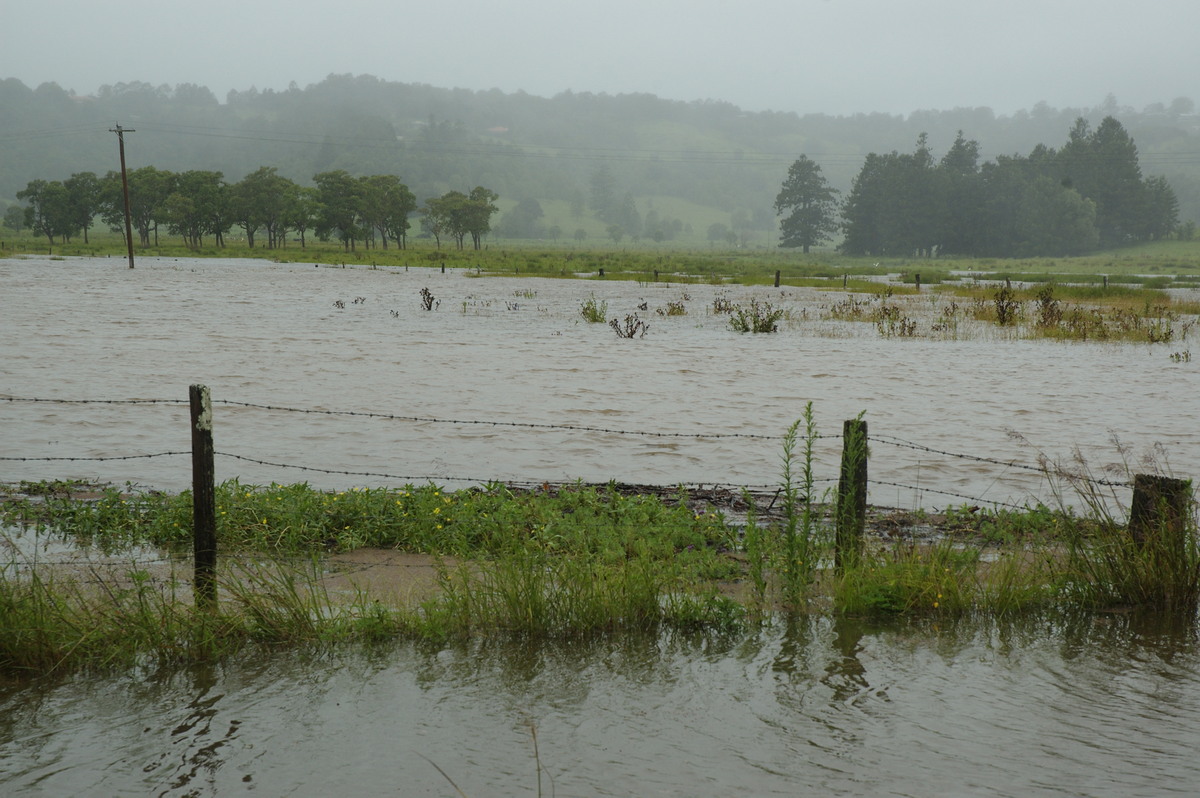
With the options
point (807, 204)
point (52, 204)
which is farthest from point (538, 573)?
point (807, 204)

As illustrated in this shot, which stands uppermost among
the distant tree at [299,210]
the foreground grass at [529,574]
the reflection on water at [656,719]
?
the distant tree at [299,210]

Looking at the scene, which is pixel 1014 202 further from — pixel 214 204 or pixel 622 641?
pixel 622 641

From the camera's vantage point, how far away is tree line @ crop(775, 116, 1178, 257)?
119 m

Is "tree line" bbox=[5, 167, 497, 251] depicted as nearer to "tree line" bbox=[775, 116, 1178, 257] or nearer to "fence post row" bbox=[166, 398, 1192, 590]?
"tree line" bbox=[775, 116, 1178, 257]

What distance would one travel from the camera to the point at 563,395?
54.6ft

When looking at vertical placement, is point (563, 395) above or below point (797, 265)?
below

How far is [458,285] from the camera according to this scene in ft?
173

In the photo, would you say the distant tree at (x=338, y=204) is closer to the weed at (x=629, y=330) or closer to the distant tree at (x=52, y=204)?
the distant tree at (x=52, y=204)

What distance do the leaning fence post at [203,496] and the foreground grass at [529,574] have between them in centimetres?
15

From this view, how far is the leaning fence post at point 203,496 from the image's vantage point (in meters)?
6.25

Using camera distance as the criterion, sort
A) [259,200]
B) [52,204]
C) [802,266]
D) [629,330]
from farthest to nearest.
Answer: [52,204]
[259,200]
[802,266]
[629,330]

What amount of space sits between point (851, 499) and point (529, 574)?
2.43 meters

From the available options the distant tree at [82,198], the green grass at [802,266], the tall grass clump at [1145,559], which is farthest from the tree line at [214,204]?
the tall grass clump at [1145,559]

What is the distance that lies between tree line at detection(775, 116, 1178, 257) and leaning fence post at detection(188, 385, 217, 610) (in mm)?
126341
